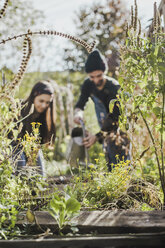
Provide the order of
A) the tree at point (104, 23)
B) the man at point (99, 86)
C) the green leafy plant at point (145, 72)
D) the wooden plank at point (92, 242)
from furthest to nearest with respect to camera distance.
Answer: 1. the tree at point (104, 23)
2. the man at point (99, 86)
3. the green leafy plant at point (145, 72)
4. the wooden plank at point (92, 242)

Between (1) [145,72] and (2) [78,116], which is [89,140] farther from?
Answer: (1) [145,72]

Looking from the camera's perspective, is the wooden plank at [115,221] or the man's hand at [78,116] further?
the man's hand at [78,116]

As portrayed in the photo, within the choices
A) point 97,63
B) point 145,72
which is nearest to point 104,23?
point 97,63

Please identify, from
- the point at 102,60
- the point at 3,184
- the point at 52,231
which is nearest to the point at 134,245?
the point at 52,231

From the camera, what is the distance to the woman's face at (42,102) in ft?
11.2

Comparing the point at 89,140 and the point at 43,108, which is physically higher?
the point at 43,108

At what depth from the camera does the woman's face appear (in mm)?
3403

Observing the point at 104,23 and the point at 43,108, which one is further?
the point at 104,23

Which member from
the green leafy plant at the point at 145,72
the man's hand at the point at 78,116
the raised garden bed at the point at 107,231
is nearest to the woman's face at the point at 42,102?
the man's hand at the point at 78,116


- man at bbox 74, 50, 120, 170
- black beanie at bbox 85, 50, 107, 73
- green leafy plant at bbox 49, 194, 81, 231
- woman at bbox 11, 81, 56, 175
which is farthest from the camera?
black beanie at bbox 85, 50, 107, 73

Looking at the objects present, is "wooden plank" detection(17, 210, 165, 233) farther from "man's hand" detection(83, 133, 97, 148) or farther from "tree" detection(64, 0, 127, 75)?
"tree" detection(64, 0, 127, 75)

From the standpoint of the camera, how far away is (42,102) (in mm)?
3428

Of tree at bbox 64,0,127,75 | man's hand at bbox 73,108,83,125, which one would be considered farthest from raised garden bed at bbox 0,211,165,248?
tree at bbox 64,0,127,75

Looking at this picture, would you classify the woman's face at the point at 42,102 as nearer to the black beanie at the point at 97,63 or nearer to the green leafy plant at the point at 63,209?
the black beanie at the point at 97,63
